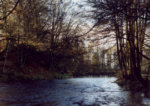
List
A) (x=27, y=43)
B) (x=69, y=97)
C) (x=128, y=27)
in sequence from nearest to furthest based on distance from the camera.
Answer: (x=69, y=97)
(x=128, y=27)
(x=27, y=43)

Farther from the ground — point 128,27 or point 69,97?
point 128,27

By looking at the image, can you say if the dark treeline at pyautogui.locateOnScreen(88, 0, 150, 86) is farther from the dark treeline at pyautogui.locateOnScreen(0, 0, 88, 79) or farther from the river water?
the dark treeline at pyautogui.locateOnScreen(0, 0, 88, 79)

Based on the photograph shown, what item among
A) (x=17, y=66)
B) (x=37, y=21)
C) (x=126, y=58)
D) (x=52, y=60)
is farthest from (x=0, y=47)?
(x=126, y=58)

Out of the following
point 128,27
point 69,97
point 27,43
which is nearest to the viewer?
point 69,97

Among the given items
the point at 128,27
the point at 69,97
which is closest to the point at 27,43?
the point at 69,97

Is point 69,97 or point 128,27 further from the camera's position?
point 128,27

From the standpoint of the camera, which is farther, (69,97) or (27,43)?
(27,43)

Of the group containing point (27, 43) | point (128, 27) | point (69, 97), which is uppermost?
point (128, 27)

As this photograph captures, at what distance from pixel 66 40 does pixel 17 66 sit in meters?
22.4

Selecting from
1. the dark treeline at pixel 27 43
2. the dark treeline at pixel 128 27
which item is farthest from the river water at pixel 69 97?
the dark treeline at pixel 27 43

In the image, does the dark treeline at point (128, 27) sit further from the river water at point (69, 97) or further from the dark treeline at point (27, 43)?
the dark treeline at point (27, 43)

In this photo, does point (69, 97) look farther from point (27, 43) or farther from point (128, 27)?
point (27, 43)

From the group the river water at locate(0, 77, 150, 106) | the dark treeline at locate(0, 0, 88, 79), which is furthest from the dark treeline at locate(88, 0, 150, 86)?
the dark treeline at locate(0, 0, 88, 79)

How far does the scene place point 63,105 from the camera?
800cm
